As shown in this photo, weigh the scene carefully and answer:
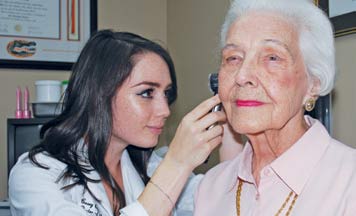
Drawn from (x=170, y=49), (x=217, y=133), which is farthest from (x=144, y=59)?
(x=170, y=49)

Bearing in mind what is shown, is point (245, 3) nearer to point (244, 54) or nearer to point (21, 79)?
point (244, 54)

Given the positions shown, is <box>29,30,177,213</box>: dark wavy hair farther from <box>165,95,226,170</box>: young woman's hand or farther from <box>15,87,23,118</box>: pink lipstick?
Result: <box>15,87,23,118</box>: pink lipstick

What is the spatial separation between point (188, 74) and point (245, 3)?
130cm

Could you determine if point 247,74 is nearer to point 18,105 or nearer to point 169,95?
point 169,95

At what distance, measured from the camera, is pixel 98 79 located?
1.39 meters

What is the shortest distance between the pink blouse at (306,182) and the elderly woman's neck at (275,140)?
0.10ft

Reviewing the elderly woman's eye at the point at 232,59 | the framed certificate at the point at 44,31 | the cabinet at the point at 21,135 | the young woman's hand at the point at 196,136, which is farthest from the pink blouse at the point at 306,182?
the framed certificate at the point at 44,31

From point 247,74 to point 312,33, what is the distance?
6.1 inches

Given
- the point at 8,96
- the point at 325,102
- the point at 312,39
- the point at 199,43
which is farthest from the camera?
the point at 8,96

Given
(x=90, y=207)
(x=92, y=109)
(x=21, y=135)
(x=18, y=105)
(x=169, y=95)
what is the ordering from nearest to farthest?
1. (x=90, y=207)
2. (x=92, y=109)
3. (x=169, y=95)
4. (x=21, y=135)
5. (x=18, y=105)

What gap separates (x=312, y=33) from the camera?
3.13ft

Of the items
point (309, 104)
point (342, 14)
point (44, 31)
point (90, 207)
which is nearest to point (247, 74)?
point (309, 104)

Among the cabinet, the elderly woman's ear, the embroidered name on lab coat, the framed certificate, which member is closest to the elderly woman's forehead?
the elderly woman's ear

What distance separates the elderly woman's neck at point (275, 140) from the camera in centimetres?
101
